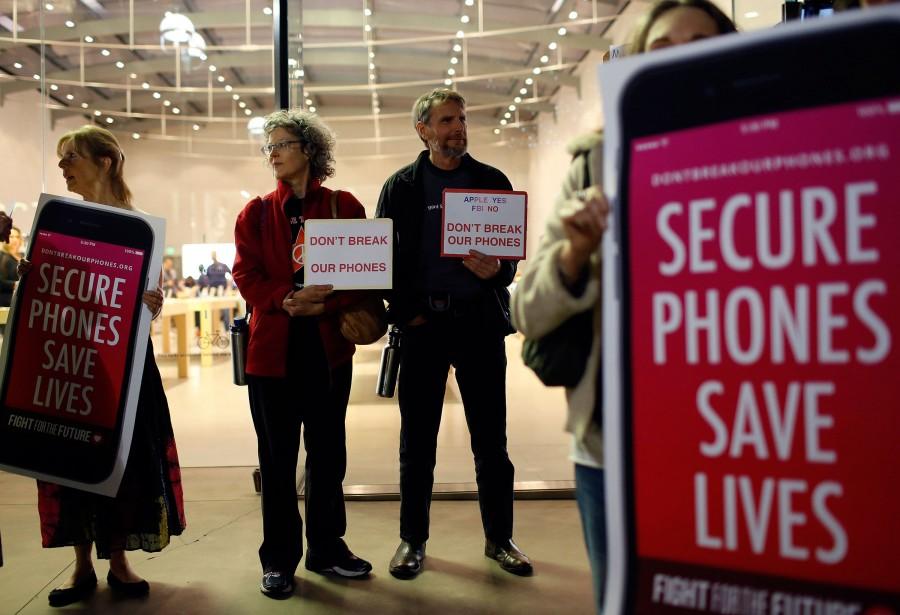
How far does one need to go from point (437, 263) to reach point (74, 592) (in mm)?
1503

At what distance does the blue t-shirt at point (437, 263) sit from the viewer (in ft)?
7.80

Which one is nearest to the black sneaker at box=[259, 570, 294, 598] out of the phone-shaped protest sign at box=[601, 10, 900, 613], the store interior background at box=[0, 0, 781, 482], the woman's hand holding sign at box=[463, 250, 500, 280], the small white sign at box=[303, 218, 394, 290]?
the small white sign at box=[303, 218, 394, 290]

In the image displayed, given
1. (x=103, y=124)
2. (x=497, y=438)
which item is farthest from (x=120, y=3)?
(x=497, y=438)

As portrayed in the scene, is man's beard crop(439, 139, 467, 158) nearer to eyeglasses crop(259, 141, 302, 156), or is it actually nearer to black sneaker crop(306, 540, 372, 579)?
eyeglasses crop(259, 141, 302, 156)

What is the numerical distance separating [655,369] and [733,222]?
201 mm

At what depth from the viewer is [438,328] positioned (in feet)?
7.80

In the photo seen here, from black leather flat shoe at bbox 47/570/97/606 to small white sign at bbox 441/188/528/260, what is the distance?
1.50 metres

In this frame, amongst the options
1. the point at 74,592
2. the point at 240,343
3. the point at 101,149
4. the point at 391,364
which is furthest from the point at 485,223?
the point at 74,592

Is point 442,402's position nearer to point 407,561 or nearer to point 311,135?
point 407,561

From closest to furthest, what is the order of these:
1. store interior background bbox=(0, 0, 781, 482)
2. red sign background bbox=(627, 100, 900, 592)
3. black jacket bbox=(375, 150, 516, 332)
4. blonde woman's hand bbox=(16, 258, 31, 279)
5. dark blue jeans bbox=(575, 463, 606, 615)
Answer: red sign background bbox=(627, 100, 900, 592)
dark blue jeans bbox=(575, 463, 606, 615)
blonde woman's hand bbox=(16, 258, 31, 279)
black jacket bbox=(375, 150, 516, 332)
store interior background bbox=(0, 0, 781, 482)

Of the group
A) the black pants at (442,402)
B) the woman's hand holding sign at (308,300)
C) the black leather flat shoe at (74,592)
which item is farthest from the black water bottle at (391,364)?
the black leather flat shoe at (74,592)

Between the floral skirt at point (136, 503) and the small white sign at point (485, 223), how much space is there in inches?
40.3

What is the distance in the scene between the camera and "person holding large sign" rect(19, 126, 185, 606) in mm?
2193

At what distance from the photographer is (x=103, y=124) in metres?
3.63
